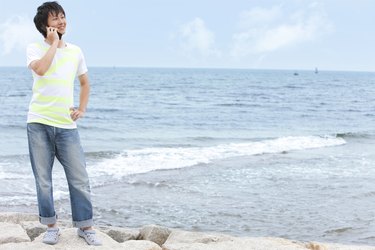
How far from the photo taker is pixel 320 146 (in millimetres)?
17875

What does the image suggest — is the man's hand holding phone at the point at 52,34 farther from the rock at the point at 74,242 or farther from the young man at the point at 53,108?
the rock at the point at 74,242

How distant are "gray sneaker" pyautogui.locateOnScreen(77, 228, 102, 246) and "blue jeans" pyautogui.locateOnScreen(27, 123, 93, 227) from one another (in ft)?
0.23

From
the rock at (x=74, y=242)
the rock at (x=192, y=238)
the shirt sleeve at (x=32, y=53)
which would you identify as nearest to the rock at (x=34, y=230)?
the rock at (x=74, y=242)

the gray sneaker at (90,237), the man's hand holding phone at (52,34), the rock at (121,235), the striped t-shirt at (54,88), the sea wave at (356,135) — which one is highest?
the man's hand holding phone at (52,34)

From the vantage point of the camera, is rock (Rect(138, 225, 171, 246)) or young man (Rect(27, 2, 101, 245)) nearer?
young man (Rect(27, 2, 101, 245))

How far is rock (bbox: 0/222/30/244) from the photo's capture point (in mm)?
5186

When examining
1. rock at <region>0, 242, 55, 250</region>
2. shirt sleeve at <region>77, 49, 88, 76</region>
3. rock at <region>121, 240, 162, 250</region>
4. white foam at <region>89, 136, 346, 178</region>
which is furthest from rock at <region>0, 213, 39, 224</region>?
white foam at <region>89, 136, 346, 178</region>

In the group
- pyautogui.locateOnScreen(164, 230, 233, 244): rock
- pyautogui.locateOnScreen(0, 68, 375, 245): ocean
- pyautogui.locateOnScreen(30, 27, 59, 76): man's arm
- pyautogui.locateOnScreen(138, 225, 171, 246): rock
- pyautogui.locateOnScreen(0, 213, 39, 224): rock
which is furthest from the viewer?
pyautogui.locateOnScreen(0, 68, 375, 245): ocean

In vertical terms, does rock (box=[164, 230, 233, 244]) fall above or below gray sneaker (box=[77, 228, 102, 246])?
below

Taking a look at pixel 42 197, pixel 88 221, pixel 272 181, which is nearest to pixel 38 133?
pixel 42 197

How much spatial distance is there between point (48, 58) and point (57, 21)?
0.34 m

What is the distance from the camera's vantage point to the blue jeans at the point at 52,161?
15.2 feet

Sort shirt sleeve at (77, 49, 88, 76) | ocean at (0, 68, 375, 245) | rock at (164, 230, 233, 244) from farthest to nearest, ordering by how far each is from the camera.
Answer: ocean at (0, 68, 375, 245), rock at (164, 230, 233, 244), shirt sleeve at (77, 49, 88, 76)

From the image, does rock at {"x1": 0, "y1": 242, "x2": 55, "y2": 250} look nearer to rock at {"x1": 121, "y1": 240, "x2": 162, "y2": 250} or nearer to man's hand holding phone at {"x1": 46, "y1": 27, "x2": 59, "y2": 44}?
rock at {"x1": 121, "y1": 240, "x2": 162, "y2": 250}
